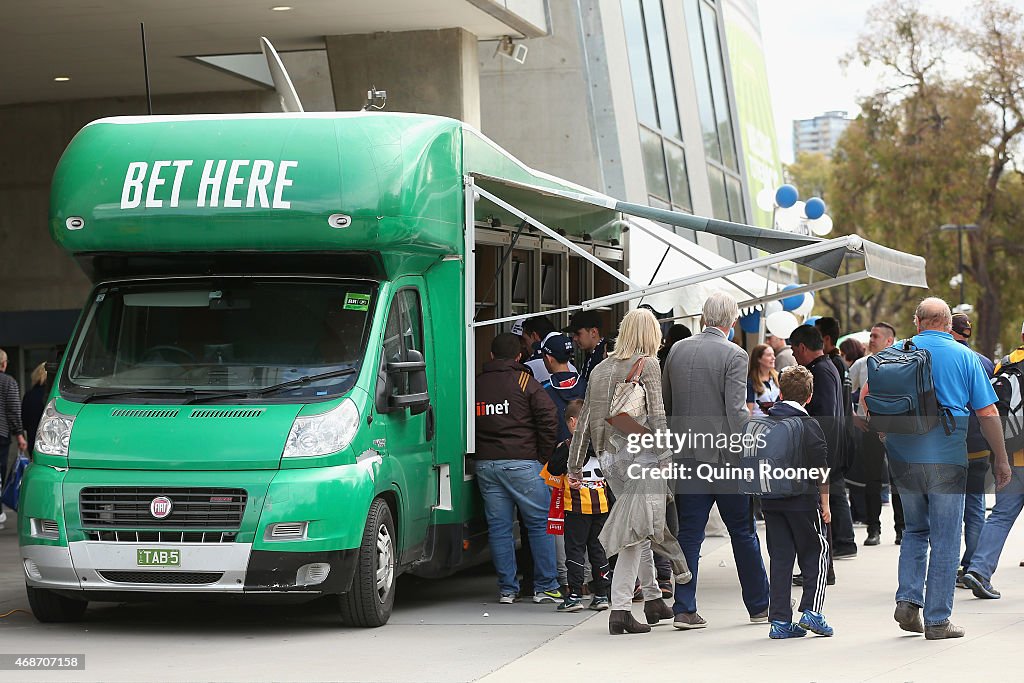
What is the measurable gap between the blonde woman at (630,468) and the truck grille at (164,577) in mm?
2252

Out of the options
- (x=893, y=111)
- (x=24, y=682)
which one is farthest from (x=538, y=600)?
(x=893, y=111)

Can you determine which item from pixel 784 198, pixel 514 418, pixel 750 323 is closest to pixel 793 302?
pixel 750 323

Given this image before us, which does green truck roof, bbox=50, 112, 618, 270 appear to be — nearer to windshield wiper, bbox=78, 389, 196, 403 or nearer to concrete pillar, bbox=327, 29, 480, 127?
windshield wiper, bbox=78, 389, 196, 403

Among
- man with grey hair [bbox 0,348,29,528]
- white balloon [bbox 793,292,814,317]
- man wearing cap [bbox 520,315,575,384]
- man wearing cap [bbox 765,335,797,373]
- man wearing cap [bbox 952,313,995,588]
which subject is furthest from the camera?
white balloon [bbox 793,292,814,317]

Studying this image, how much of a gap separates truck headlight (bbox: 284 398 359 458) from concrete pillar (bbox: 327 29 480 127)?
931 centimetres

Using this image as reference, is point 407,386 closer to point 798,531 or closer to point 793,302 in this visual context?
point 798,531

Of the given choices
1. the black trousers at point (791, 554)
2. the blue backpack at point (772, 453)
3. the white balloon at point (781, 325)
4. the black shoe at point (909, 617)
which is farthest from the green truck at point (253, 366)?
the white balloon at point (781, 325)

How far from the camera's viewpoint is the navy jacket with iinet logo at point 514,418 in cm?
988

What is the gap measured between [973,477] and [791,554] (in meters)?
2.71

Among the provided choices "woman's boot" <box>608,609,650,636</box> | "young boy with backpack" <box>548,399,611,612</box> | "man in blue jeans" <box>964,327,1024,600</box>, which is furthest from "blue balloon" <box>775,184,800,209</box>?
"woman's boot" <box>608,609,650,636</box>

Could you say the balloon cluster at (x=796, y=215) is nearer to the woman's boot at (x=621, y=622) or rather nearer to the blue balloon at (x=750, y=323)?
the blue balloon at (x=750, y=323)

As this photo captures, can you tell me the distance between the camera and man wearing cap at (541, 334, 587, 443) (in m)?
10.2

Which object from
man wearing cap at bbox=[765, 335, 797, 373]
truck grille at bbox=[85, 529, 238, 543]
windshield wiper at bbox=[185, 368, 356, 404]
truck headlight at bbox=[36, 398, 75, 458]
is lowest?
truck grille at bbox=[85, 529, 238, 543]

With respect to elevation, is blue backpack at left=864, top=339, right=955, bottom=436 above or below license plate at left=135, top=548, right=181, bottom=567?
above
